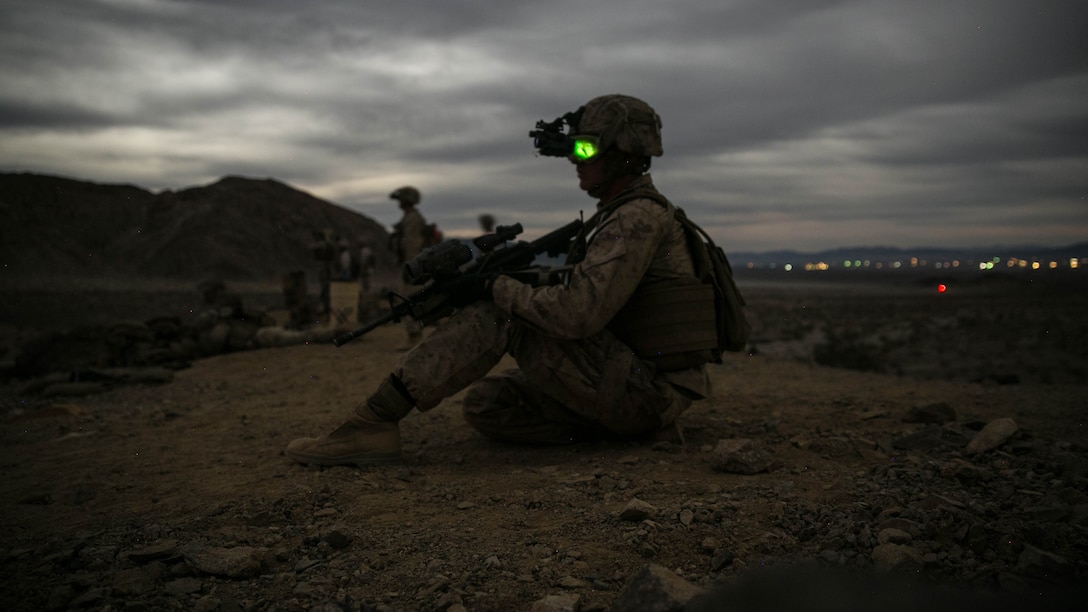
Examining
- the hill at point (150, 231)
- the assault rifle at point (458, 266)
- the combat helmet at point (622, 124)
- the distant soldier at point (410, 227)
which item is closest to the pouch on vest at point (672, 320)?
the assault rifle at point (458, 266)

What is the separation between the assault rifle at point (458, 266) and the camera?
3910 millimetres

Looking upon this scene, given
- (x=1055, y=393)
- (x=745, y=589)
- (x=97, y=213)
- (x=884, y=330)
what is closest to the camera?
(x=745, y=589)

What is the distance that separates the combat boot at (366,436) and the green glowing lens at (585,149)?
1.54 m

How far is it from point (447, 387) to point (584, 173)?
1.37m

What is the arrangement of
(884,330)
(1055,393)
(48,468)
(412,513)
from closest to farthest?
(412,513), (48,468), (1055,393), (884,330)

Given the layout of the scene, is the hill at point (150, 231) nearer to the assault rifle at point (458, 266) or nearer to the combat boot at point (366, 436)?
the combat boot at point (366, 436)

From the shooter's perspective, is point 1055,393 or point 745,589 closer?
point 745,589

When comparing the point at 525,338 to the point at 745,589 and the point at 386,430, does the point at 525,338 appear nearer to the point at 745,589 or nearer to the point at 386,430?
the point at 386,430

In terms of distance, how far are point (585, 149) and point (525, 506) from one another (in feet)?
6.18

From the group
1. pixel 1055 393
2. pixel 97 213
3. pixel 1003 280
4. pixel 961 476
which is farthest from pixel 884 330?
pixel 97 213

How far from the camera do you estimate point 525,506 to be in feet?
10.6

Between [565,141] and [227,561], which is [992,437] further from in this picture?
[227,561]

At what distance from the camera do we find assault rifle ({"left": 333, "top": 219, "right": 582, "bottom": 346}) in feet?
12.8

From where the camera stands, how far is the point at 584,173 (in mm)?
4137
